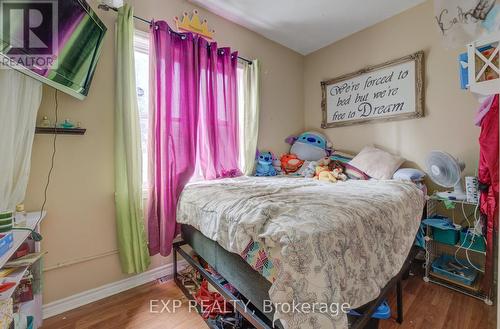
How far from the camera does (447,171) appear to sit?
→ 180 cm

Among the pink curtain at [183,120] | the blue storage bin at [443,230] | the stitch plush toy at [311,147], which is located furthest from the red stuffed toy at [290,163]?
the blue storage bin at [443,230]

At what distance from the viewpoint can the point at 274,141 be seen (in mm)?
2969

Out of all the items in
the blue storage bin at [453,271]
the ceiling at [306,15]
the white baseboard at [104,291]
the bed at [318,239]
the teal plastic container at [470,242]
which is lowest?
the white baseboard at [104,291]

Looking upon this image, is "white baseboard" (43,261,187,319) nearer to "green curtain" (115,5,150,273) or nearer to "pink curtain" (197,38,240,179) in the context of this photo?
"green curtain" (115,5,150,273)

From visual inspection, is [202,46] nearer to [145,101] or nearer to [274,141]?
[145,101]

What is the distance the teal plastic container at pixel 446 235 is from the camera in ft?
5.82

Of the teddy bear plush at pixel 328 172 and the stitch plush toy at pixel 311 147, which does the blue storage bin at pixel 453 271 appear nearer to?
the teddy bear plush at pixel 328 172

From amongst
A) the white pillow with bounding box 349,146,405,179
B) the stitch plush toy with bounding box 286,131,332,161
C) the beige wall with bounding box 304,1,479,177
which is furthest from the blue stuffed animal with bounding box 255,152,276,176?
the beige wall with bounding box 304,1,479,177

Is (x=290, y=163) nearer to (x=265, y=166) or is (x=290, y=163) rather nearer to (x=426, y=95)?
(x=265, y=166)

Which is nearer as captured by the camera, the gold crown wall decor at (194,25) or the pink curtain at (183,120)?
the pink curtain at (183,120)

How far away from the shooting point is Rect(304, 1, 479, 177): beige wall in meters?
2.01

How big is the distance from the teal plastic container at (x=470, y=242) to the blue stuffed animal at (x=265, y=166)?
176cm

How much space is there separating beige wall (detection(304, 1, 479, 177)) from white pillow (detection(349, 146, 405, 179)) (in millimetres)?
225

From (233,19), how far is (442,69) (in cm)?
220
